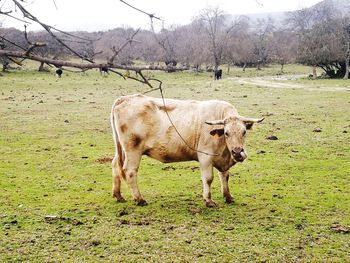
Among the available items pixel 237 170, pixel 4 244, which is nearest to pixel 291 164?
pixel 237 170

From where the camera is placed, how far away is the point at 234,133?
789 cm

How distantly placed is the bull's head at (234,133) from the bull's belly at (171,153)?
700mm

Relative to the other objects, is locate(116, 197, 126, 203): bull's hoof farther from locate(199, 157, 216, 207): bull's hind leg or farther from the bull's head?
the bull's head

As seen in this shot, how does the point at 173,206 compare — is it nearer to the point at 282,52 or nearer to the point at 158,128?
the point at 158,128

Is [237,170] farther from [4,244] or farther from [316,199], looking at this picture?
[4,244]

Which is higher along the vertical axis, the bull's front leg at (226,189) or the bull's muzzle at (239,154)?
the bull's muzzle at (239,154)

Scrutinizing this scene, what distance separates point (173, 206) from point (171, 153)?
3.31ft

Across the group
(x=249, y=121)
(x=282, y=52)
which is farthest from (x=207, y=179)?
(x=282, y=52)

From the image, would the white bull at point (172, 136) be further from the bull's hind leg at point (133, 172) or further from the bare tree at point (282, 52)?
the bare tree at point (282, 52)

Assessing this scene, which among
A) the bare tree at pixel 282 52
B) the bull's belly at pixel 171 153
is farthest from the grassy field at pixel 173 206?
the bare tree at pixel 282 52

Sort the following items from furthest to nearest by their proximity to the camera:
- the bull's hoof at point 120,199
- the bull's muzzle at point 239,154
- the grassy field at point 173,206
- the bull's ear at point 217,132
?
the bull's hoof at point 120,199
the bull's ear at point 217,132
the bull's muzzle at point 239,154
the grassy field at point 173,206

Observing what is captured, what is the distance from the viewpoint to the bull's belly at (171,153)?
8.45 m

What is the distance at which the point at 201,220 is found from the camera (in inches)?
300

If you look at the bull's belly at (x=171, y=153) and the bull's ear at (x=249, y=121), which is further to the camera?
the bull's belly at (x=171, y=153)
